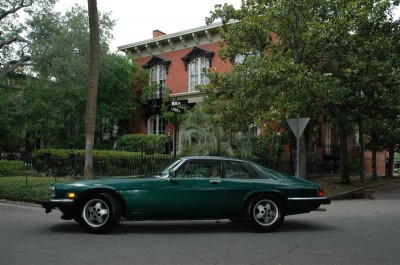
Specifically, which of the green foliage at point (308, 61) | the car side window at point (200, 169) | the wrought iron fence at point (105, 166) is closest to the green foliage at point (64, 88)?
the wrought iron fence at point (105, 166)

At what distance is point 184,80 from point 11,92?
37.7 ft

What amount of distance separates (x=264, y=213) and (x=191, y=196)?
1.40m

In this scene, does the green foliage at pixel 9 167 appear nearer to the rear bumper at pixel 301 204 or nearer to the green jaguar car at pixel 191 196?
the green jaguar car at pixel 191 196

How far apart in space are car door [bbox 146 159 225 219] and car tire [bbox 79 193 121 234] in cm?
60

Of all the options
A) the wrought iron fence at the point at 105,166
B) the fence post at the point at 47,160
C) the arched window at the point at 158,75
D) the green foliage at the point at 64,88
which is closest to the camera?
the wrought iron fence at the point at 105,166

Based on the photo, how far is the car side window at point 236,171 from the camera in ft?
25.2

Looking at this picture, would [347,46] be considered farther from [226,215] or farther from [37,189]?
[37,189]

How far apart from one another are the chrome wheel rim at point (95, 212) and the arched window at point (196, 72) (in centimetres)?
2176

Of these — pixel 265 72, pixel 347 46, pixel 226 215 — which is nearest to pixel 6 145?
pixel 265 72

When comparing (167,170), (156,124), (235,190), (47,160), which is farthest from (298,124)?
(156,124)

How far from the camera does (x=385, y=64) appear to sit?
15625 mm

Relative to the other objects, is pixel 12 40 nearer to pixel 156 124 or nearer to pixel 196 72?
pixel 156 124

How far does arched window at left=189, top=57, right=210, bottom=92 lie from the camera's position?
28.6 meters

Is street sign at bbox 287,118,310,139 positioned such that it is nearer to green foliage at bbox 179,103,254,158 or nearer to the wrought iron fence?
green foliage at bbox 179,103,254,158
